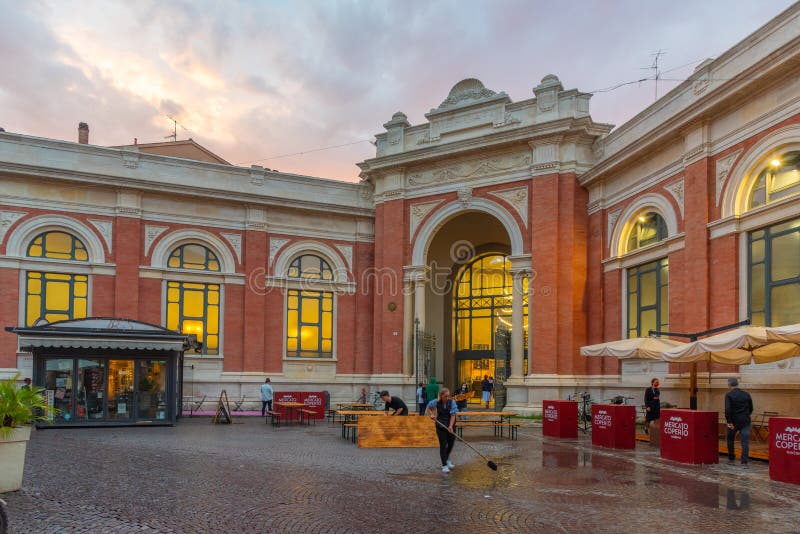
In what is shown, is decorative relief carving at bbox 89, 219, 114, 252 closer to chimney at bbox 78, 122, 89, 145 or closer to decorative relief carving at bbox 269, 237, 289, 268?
decorative relief carving at bbox 269, 237, 289, 268

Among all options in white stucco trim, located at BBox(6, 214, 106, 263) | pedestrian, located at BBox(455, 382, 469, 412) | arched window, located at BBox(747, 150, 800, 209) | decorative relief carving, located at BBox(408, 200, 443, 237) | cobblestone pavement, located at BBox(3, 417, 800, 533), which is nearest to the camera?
cobblestone pavement, located at BBox(3, 417, 800, 533)

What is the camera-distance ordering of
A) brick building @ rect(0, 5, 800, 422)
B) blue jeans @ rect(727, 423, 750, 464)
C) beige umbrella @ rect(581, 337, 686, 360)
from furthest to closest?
brick building @ rect(0, 5, 800, 422) < beige umbrella @ rect(581, 337, 686, 360) < blue jeans @ rect(727, 423, 750, 464)

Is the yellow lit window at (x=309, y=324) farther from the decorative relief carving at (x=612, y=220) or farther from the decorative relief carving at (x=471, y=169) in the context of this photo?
the decorative relief carving at (x=612, y=220)

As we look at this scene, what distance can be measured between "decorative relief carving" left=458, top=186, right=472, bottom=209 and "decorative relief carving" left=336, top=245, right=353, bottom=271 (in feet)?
19.1

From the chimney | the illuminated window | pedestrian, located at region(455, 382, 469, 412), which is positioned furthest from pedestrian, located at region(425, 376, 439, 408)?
the chimney

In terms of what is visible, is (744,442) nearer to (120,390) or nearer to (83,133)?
(120,390)

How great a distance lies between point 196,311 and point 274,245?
415 centimetres

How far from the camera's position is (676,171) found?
20.8 metres

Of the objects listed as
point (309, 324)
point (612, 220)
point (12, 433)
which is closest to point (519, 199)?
point (612, 220)

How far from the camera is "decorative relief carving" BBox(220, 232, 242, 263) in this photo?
1148 inches

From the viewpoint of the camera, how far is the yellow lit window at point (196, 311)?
92.4 ft

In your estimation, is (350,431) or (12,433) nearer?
(12,433)

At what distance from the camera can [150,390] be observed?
71.9ft

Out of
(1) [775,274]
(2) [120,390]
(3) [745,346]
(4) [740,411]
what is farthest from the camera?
(2) [120,390]
